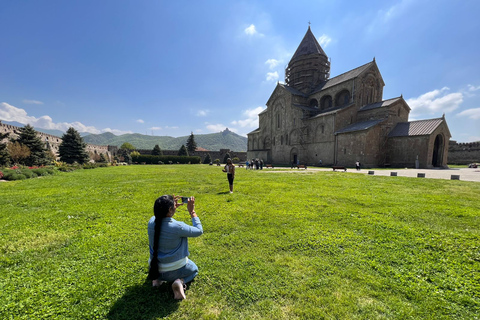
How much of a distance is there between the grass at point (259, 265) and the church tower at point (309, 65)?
3965cm

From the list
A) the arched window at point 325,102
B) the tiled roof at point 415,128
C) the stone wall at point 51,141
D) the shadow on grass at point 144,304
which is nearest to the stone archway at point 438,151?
the tiled roof at point 415,128

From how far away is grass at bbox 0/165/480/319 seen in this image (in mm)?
2350

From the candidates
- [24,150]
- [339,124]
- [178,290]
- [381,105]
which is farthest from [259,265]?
[381,105]

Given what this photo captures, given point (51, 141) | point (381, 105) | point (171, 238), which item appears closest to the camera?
point (171, 238)

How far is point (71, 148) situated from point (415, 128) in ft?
174

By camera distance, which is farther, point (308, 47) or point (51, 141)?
point (308, 47)

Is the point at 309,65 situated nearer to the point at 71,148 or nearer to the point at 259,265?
the point at 259,265

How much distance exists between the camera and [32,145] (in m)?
24.4

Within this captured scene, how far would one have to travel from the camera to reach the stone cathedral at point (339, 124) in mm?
25969

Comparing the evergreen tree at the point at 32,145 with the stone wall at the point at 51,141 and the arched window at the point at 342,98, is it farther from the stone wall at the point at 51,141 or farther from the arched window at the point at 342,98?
the arched window at the point at 342,98

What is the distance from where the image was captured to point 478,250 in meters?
3.72

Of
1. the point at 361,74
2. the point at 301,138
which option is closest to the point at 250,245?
the point at 301,138

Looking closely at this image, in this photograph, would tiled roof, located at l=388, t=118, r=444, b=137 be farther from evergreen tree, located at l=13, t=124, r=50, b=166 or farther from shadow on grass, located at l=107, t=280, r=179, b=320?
evergreen tree, located at l=13, t=124, r=50, b=166

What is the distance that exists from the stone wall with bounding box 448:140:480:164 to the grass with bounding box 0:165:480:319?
4678 centimetres
